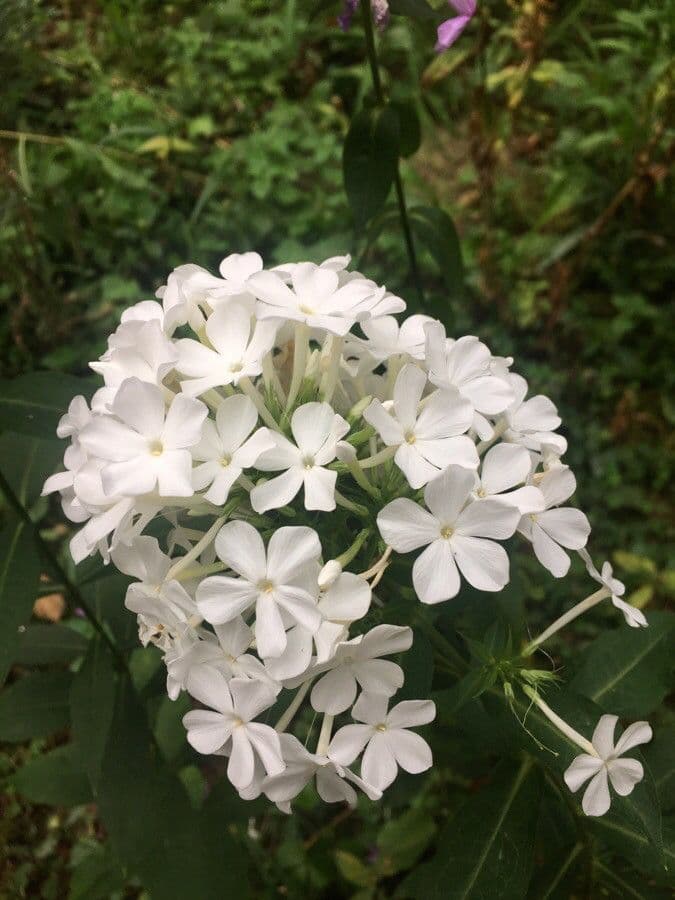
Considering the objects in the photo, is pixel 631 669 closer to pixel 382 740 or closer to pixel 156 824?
pixel 382 740

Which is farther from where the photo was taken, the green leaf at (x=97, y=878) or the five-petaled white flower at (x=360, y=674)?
the green leaf at (x=97, y=878)

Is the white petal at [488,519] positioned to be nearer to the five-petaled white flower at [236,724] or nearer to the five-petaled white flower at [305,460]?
the five-petaled white flower at [305,460]

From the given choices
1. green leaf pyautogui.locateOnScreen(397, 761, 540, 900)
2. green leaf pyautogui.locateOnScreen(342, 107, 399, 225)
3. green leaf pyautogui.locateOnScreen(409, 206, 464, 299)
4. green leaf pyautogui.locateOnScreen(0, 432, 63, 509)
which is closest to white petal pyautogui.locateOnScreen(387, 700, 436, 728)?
green leaf pyautogui.locateOnScreen(397, 761, 540, 900)

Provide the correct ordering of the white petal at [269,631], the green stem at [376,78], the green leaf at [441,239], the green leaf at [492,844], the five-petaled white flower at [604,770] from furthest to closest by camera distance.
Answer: the green leaf at [441,239] < the green stem at [376,78] < the green leaf at [492,844] < the five-petaled white flower at [604,770] < the white petal at [269,631]

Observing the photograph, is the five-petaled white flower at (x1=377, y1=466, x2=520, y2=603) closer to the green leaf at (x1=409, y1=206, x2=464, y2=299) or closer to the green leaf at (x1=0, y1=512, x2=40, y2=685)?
the green leaf at (x1=0, y1=512, x2=40, y2=685)

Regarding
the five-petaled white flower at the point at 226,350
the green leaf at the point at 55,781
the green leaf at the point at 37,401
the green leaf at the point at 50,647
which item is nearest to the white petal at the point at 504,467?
the five-petaled white flower at the point at 226,350
